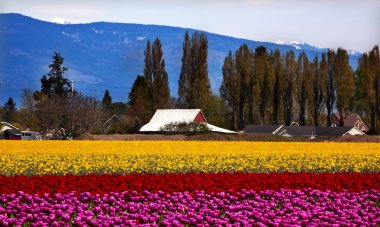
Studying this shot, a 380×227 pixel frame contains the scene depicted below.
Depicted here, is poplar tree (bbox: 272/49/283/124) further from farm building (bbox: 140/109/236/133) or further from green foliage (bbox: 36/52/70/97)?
green foliage (bbox: 36/52/70/97)

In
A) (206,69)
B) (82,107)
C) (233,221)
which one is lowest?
(233,221)

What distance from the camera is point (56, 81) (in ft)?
368

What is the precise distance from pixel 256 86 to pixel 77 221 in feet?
238

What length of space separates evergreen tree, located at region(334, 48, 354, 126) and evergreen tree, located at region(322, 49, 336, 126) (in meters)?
0.52

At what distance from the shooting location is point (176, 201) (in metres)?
13.5

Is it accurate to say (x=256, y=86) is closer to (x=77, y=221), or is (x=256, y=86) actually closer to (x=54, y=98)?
(x=54, y=98)

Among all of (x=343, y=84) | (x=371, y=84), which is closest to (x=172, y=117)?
(x=343, y=84)

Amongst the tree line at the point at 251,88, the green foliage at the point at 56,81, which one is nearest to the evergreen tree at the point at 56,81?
the green foliage at the point at 56,81

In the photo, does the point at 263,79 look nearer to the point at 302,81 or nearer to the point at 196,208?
the point at 302,81

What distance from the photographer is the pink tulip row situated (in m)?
11.3

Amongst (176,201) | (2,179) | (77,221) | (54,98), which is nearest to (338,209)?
(176,201)

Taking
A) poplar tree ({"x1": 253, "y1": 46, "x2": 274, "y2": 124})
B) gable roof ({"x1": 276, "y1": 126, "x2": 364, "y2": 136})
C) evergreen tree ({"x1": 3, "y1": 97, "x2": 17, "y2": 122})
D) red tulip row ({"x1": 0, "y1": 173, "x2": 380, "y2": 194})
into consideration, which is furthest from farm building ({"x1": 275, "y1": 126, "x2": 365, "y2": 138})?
evergreen tree ({"x1": 3, "y1": 97, "x2": 17, "y2": 122})

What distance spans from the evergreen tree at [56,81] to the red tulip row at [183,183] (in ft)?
311

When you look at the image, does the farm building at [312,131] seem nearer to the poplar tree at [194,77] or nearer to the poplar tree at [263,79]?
the poplar tree at [263,79]
